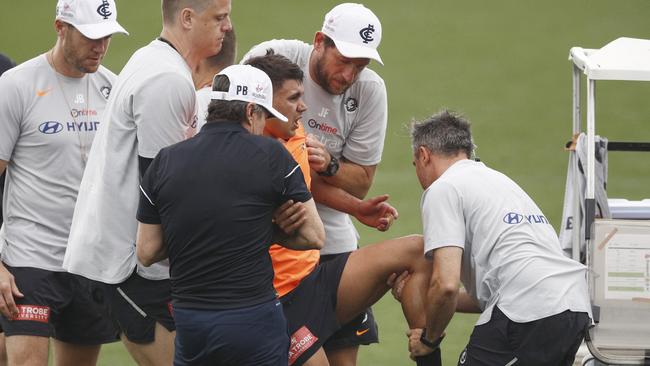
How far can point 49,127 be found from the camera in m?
5.18

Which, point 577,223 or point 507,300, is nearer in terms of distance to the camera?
point 507,300

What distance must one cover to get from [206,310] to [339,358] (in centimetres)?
152

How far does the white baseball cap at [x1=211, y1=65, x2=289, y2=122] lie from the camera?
14.0 ft

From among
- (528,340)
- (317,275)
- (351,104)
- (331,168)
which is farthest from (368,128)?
(528,340)

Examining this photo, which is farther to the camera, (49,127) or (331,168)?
(331,168)

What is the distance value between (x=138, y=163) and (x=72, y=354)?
4.52 feet

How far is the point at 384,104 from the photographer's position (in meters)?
5.72

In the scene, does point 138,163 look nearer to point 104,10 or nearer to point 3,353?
point 104,10

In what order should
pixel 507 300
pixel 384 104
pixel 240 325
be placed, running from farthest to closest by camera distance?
1. pixel 384 104
2. pixel 507 300
3. pixel 240 325

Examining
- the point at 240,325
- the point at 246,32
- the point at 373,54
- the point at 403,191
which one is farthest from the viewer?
the point at 246,32

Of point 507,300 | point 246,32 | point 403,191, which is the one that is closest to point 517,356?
point 507,300

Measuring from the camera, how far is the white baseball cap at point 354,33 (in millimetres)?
5328

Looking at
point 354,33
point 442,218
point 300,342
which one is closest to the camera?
point 442,218

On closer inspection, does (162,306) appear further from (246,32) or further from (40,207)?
(246,32)
